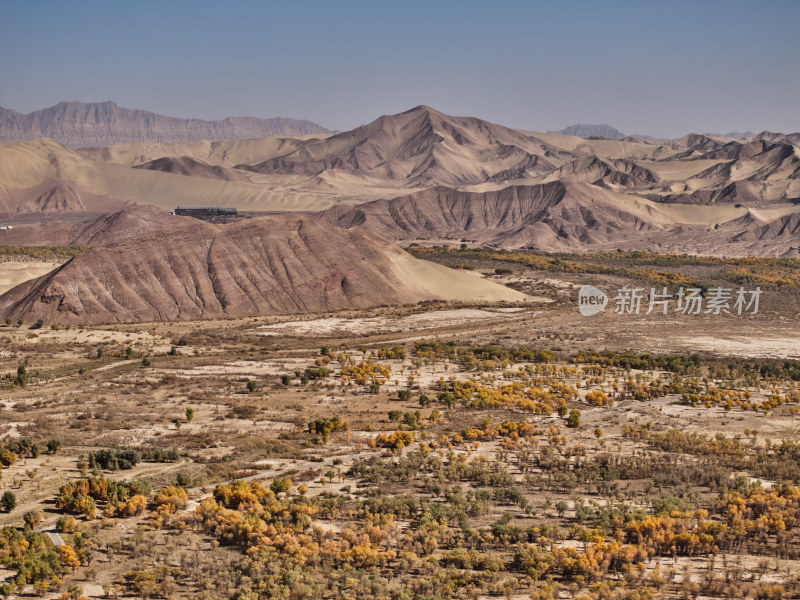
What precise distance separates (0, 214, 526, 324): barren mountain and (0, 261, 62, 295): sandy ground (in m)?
13.1

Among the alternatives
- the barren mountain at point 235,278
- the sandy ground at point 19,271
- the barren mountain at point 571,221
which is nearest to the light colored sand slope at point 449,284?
the barren mountain at point 235,278

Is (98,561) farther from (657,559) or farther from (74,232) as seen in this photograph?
(74,232)

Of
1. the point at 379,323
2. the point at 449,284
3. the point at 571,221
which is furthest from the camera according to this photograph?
the point at 571,221

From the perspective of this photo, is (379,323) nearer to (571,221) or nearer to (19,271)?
(19,271)

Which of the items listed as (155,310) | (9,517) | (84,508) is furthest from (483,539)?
(155,310)

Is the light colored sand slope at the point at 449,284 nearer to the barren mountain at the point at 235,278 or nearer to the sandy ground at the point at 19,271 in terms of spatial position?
the barren mountain at the point at 235,278

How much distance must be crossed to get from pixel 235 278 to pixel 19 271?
96.6 feet

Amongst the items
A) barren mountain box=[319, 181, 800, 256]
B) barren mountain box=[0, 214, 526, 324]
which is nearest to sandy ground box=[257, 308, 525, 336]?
barren mountain box=[0, 214, 526, 324]

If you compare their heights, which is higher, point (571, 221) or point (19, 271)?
point (571, 221)

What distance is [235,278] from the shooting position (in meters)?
70.0

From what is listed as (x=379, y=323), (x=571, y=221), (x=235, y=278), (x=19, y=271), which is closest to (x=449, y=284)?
(x=379, y=323)

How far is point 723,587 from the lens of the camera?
18812 millimetres

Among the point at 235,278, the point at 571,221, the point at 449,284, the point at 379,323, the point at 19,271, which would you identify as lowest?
the point at 379,323

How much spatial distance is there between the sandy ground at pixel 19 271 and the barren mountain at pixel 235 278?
13.1m
